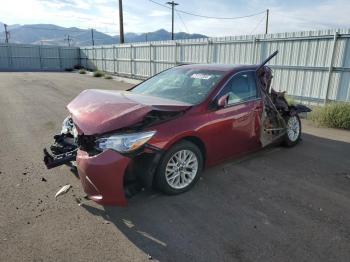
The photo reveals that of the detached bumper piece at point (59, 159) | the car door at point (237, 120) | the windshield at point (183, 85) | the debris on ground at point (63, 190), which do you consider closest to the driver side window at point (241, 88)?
the car door at point (237, 120)

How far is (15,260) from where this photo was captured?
276 centimetres

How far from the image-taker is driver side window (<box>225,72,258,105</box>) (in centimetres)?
463

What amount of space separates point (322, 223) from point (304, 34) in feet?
28.8

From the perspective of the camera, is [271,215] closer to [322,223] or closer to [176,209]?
[322,223]

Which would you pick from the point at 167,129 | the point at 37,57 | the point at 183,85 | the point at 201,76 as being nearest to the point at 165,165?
the point at 167,129

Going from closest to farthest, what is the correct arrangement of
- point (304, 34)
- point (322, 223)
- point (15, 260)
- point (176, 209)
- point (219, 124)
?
point (15, 260)
point (322, 223)
point (176, 209)
point (219, 124)
point (304, 34)

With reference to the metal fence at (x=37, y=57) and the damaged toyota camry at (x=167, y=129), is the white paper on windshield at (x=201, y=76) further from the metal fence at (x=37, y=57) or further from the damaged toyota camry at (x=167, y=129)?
the metal fence at (x=37, y=57)

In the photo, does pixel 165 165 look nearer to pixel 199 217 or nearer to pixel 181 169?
pixel 181 169

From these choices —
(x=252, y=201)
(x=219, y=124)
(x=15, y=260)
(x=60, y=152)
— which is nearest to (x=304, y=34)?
(x=219, y=124)

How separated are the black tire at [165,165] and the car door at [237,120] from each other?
1.04ft

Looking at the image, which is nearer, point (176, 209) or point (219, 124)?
point (176, 209)

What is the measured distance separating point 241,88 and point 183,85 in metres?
0.94

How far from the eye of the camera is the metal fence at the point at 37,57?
35.0m

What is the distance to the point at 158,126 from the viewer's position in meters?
3.63
